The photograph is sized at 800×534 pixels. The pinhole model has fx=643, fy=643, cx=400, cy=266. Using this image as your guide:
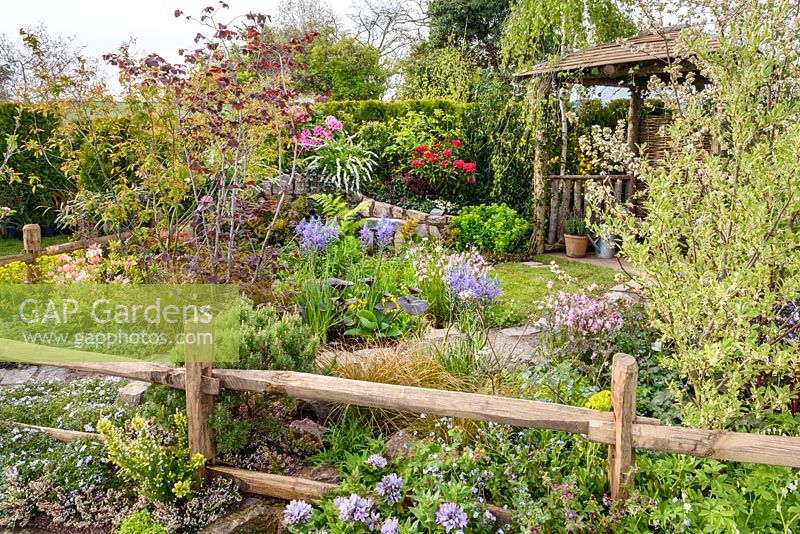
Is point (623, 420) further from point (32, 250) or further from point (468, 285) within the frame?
point (32, 250)

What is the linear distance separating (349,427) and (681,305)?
5.35 ft

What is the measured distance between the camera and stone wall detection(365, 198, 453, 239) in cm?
801

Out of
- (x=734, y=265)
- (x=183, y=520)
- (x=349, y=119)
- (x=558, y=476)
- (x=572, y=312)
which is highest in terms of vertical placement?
(x=349, y=119)

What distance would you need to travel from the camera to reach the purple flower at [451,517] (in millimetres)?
2285

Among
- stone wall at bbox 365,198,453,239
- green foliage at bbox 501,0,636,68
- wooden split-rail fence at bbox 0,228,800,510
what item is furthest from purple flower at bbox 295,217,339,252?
green foliage at bbox 501,0,636,68

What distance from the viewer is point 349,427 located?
10.4 ft

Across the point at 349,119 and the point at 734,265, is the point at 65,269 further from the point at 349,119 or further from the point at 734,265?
the point at 349,119

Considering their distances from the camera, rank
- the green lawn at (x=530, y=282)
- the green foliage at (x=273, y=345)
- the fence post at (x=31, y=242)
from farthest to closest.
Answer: the fence post at (x=31, y=242), the green lawn at (x=530, y=282), the green foliage at (x=273, y=345)

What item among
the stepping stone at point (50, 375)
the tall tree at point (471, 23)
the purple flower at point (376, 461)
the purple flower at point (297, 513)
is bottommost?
the purple flower at point (297, 513)

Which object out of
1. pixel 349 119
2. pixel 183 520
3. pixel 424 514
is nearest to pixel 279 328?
pixel 183 520

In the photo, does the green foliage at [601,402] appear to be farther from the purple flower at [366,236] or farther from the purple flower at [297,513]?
the purple flower at [366,236]

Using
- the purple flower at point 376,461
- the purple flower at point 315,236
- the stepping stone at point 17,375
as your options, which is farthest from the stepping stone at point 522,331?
the stepping stone at point 17,375

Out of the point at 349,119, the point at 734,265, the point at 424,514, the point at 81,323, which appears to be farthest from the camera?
the point at 349,119

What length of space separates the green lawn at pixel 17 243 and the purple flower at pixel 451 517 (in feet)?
26.7
